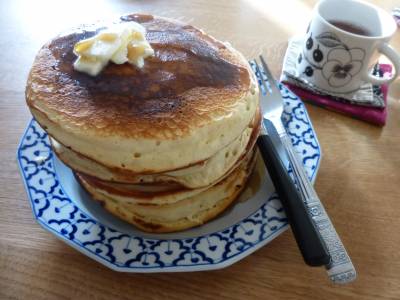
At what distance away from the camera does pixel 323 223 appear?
74 centimetres


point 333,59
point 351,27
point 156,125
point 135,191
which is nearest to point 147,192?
point 135,191

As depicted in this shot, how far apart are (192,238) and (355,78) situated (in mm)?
724

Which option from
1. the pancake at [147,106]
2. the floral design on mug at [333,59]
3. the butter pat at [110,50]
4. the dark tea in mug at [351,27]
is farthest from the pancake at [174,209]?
the dark tea in mug at [351,27]

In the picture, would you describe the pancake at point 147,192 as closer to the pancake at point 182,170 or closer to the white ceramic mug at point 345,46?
the pancake at point 182,170

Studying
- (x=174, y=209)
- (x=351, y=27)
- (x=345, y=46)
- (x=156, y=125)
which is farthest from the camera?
(x=351, y=27)

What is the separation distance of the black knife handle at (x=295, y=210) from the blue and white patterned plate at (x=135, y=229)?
1.7 inches

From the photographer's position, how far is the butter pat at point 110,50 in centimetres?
74

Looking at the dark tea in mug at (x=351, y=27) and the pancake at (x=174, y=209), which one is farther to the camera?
the dark tea in mug at (x=351, y=27)

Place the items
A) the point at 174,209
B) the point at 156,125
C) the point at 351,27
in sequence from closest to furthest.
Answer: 1. the point at 156,125
2. the point at 174,209
3. the point at 351,27

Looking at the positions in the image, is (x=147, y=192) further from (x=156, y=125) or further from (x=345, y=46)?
(x=345, y=46)

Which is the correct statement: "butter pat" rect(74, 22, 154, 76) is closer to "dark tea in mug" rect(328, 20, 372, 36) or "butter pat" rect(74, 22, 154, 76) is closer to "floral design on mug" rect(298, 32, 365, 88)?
"floral design on mug" rect(298, 32, 365, 88)

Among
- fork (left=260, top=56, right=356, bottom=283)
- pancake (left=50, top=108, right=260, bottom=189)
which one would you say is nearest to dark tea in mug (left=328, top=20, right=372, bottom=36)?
fork (left=260, top=56, right=356, bottom=283)

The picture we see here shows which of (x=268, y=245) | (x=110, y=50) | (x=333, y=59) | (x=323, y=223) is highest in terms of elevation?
(x=110, y=50)

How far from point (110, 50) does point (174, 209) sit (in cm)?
33
